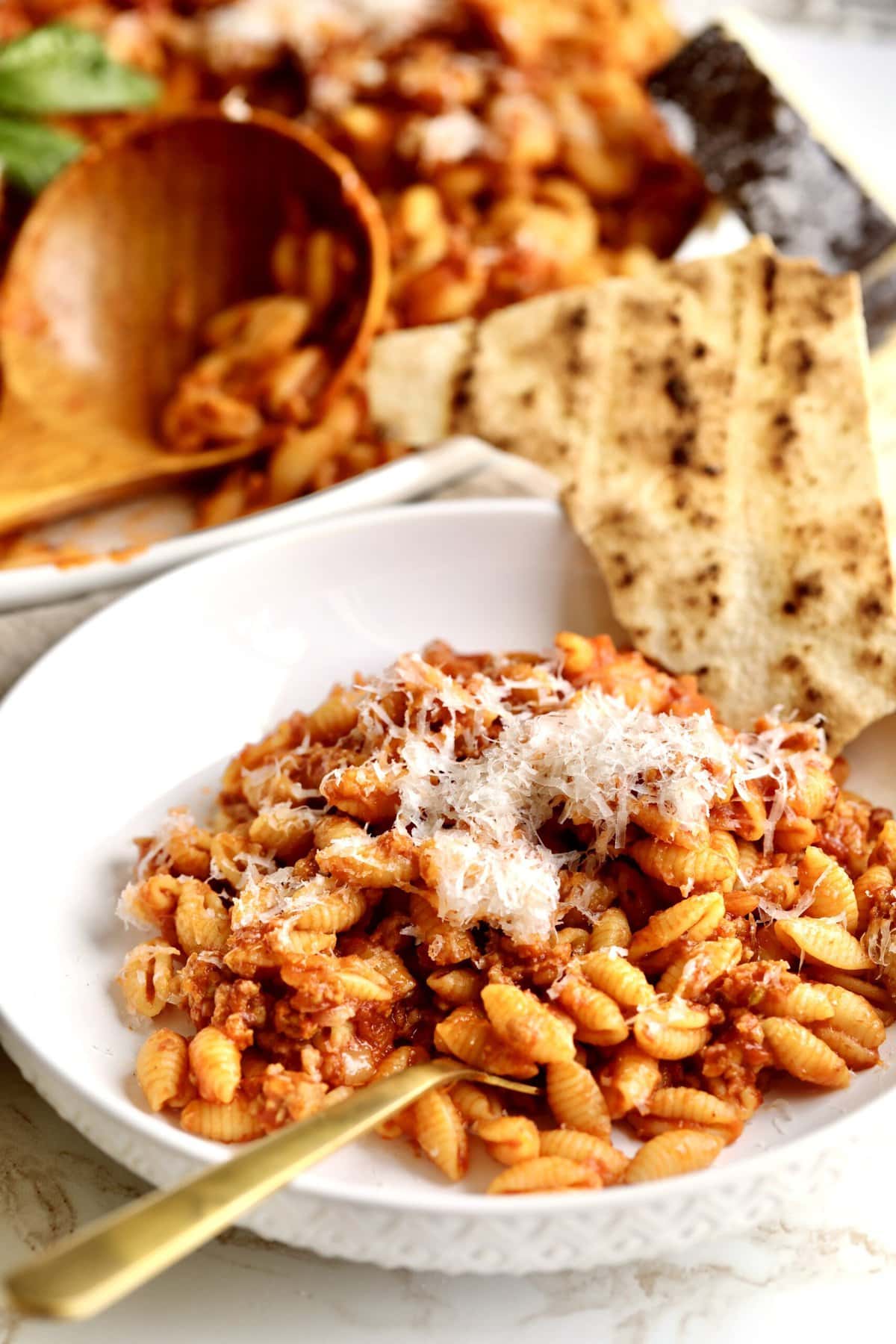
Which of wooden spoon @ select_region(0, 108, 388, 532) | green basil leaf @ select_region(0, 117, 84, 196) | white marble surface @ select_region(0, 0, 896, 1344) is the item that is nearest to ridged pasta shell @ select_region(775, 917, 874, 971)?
white marble surface @ select_region(0, 0, 896, 1344)

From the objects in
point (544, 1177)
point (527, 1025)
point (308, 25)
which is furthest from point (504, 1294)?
point (308, 25)

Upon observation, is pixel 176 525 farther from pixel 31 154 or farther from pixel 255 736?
pixel 31 154

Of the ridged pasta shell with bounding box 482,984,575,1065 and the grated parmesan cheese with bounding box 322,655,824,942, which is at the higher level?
the grated parmesan cheese with bounding box 322,655,824,942

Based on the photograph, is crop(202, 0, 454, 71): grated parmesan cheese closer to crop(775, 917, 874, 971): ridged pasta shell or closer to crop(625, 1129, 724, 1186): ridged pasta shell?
crop(775, 917, 874, 971): ridged pasta shell

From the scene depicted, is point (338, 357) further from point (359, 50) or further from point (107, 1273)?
point (107, 1273)

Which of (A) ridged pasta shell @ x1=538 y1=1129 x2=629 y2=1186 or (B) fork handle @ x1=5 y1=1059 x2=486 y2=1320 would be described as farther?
(A) ridged pasta shell @ x1=538 y1=1129 x2=629 y2=1186

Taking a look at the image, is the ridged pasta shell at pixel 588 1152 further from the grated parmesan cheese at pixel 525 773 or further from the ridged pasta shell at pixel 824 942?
the ridged pasta shell at pixel 824 942
